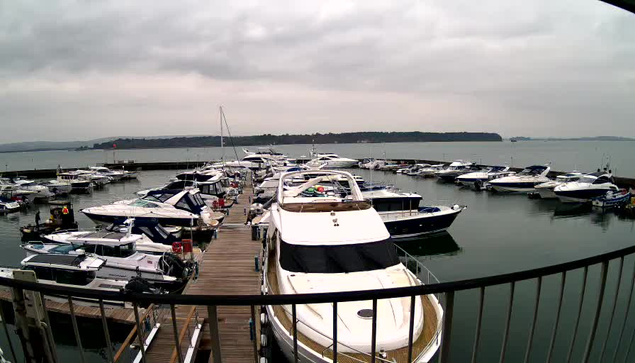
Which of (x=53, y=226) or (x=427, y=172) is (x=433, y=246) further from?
(x=427, y=172)

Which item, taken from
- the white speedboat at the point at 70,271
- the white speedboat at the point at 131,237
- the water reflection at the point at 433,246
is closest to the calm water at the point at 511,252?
the water reflection at the point at 433,246

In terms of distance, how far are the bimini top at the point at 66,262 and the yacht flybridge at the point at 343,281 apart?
5.79m

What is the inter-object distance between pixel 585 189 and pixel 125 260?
33695mm

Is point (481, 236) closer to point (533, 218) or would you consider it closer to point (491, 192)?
point (533, 218)

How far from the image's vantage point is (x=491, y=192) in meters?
37.3

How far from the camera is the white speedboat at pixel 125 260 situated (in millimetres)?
11805

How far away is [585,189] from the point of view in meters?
28.7

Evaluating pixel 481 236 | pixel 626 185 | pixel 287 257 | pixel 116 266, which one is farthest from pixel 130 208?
pixel 626 185

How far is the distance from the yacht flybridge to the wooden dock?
1159 millimetres

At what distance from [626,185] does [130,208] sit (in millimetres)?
45848

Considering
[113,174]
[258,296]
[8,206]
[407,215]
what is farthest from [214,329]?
[113,174]

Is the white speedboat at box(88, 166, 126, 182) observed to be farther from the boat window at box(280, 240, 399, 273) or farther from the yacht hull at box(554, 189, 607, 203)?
the yacht hull at box(554, 189, 607, 203)

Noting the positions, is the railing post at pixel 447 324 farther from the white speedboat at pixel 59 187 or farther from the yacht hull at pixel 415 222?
the white speedboat at pixel 59 187

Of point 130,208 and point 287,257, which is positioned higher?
point 287,257
